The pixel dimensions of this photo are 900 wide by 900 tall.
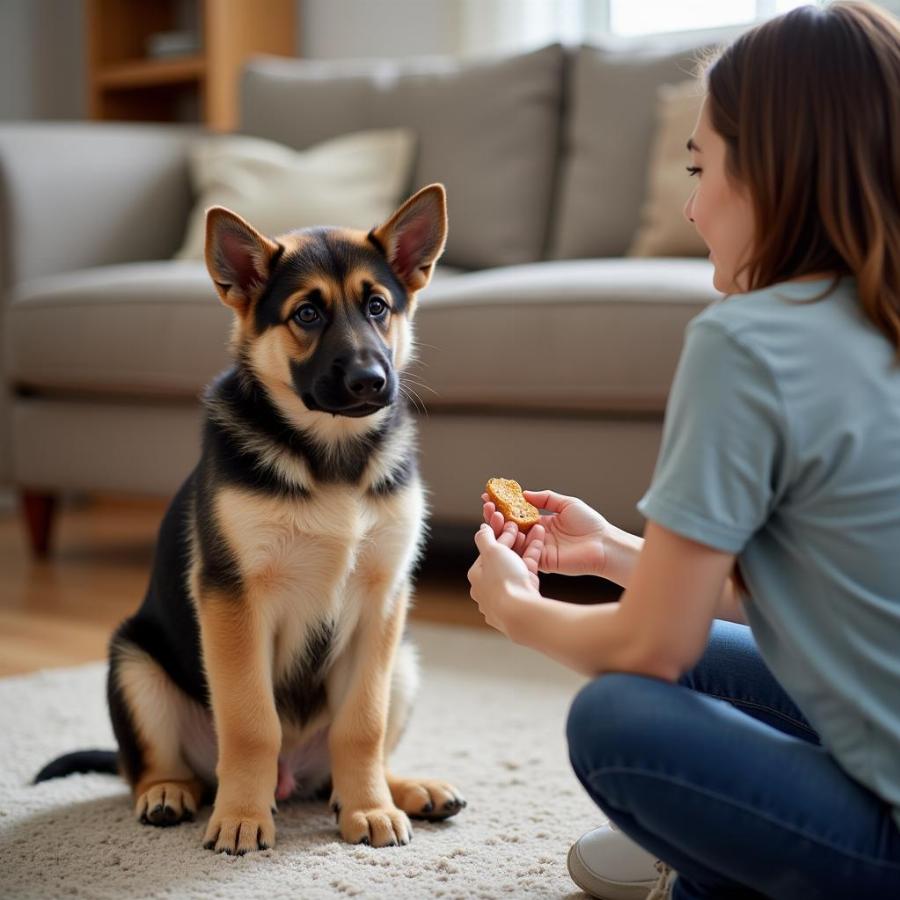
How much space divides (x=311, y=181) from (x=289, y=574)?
8.24ft

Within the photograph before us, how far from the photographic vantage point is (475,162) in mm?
3990

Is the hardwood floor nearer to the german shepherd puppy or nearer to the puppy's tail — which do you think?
the puppy's tail

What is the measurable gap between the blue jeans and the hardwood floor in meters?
1.82

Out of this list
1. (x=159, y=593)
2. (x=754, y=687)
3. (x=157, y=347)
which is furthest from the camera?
(x=157, y=347)

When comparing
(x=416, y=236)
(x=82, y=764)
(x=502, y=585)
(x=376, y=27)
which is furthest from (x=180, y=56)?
(x=502, y=585)

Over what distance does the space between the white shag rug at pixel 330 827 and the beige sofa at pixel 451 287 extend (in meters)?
0.74

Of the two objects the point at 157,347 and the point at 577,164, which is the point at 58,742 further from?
the point at 577,164

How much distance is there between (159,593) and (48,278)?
2478 millimetres

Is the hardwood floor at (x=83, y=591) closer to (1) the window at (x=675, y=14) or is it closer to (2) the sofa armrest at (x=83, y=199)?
(2) the sofa armrest at (x=83, y=199)

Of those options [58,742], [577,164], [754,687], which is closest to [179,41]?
[577,164]

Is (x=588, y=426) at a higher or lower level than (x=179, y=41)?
lower

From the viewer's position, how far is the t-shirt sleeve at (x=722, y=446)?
3.48 feet

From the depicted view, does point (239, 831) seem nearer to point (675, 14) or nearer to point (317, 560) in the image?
point (317, 560)

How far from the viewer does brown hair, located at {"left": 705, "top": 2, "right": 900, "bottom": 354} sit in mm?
1098
